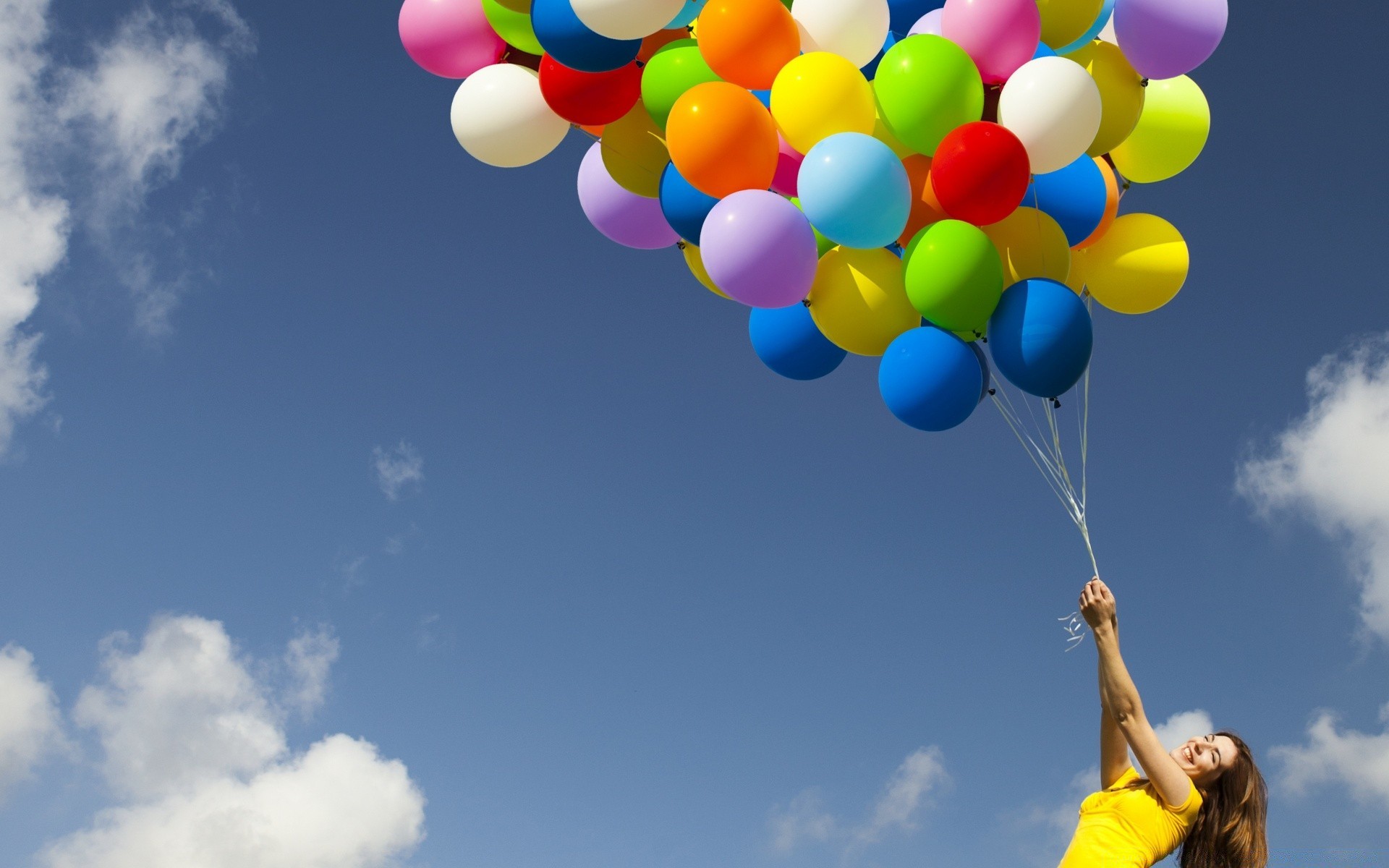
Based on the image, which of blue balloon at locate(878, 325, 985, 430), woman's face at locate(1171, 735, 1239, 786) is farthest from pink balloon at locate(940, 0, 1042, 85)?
woman's face at locate(1171, 735, 1239, 786)

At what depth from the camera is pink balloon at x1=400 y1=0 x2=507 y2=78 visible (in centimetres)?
591

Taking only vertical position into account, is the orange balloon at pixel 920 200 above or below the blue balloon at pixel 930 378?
above

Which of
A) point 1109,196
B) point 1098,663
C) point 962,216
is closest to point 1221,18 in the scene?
point 1109,196

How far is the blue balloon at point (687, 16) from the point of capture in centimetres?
576

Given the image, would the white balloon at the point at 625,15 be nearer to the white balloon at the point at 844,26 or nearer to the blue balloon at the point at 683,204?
the white balloon at the point at 844,26

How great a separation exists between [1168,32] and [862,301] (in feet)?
6.30

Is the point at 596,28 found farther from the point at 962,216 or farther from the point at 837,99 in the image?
the point at 962,216

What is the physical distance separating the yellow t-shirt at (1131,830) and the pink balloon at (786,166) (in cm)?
310

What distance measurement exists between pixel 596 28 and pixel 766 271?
4.47 feet

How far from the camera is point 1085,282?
572cm

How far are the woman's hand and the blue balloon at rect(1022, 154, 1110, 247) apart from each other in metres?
Answer: 2.08

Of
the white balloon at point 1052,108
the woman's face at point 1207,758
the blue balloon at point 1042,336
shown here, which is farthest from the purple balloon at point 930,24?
the woman's face at point 1207,758

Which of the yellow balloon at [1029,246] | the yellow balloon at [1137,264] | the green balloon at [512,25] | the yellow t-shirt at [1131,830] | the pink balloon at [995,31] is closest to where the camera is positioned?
the yellow t-shirt at [1131,830]

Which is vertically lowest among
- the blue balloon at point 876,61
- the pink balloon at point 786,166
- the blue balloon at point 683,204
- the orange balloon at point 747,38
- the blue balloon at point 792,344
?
the blue balloon at point 792,344
